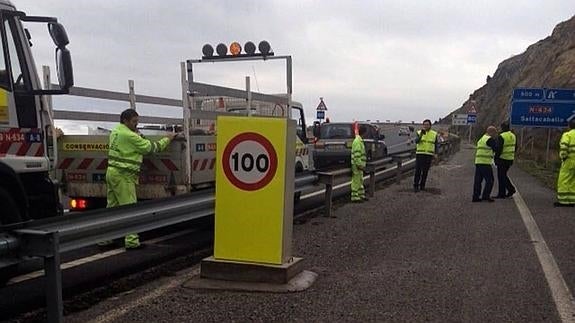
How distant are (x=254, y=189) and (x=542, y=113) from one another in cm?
2073

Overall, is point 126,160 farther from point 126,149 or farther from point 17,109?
point 17,109

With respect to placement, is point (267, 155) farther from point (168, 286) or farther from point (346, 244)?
point (346, 244)

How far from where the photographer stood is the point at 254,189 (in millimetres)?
6422

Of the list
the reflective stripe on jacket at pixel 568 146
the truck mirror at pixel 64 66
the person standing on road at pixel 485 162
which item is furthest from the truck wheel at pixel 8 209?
the reflective stripe on jacket at pixel 568 146

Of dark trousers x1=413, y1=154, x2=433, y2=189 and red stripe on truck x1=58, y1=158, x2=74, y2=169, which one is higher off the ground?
red stripe on truck x1=58, y1=158, x2=74, y2=169

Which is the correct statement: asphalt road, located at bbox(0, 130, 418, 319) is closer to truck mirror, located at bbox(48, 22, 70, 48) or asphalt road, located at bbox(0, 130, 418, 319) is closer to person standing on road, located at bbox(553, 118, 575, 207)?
truck mirror, located at bbox(48, 22, 70, 48)

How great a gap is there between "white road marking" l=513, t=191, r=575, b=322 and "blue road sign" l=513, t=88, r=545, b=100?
15.7m

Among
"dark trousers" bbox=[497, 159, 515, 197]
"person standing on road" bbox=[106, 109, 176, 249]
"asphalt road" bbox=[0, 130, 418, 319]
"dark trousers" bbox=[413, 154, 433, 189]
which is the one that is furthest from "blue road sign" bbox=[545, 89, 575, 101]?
"person standing on road" bbox=[106, 109, 176, 249]

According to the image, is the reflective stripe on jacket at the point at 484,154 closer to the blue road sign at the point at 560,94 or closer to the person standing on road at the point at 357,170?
the person standing on road at the point at 357,170

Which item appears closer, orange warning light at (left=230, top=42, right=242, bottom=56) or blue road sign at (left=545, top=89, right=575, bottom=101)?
orange warning light at (left=230, top=42, right=242, bottom=56)

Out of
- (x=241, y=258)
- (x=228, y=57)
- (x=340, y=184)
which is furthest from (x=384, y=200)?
(x=241, y=258)

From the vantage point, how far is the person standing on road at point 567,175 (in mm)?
12867

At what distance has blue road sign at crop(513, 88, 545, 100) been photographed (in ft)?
81.7

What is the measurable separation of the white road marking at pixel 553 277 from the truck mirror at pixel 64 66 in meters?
5.04
